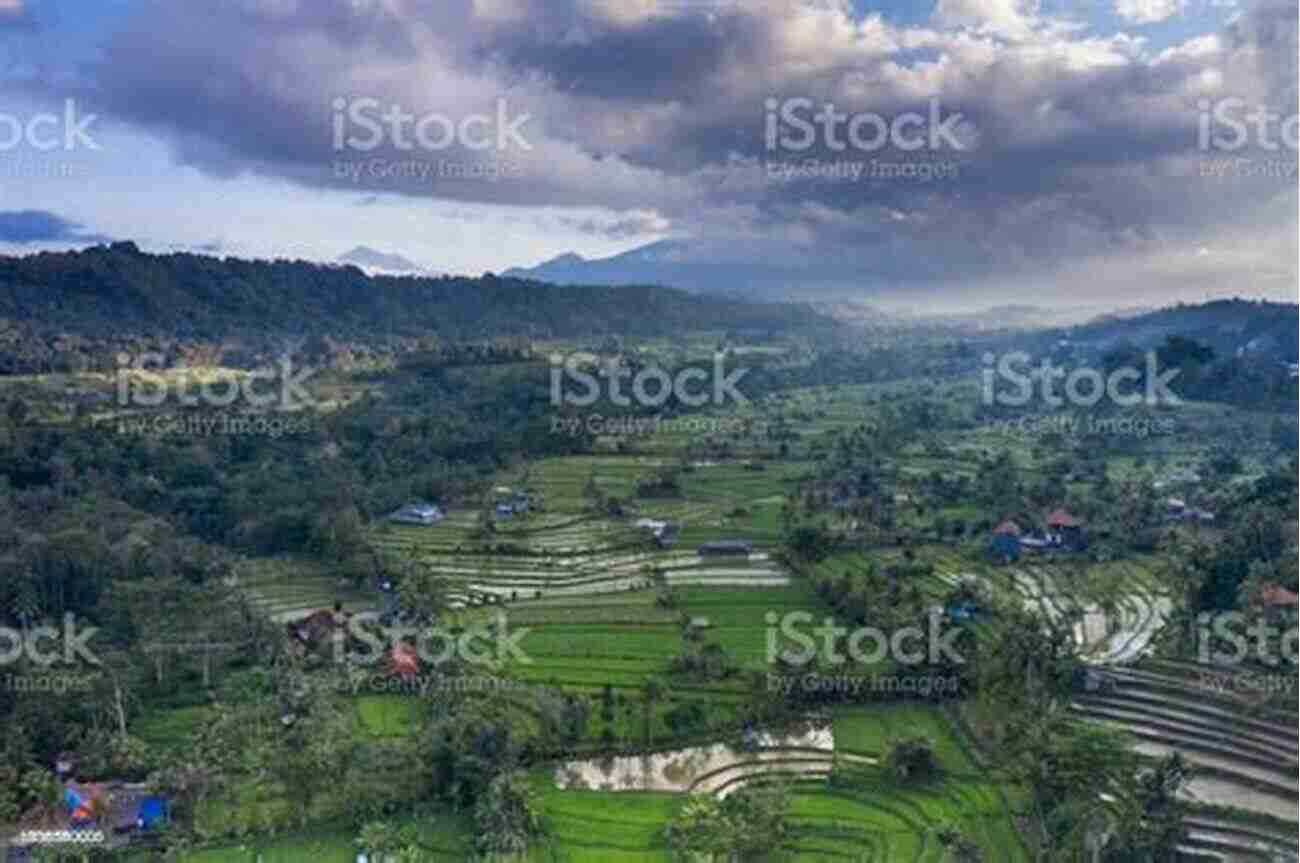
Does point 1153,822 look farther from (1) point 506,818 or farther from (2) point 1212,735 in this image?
(1) point 506,818

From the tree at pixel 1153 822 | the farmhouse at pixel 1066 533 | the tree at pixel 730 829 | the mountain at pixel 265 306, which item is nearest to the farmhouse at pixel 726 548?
the farmhouse at pixel 1066 533

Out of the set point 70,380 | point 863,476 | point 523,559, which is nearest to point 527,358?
point 70,380

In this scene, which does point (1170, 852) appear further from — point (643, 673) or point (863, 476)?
point (863, 476)

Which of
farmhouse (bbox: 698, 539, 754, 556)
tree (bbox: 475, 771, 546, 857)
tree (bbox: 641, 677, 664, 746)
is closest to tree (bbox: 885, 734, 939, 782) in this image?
tree (bbox: 641, 677, 664, 746)

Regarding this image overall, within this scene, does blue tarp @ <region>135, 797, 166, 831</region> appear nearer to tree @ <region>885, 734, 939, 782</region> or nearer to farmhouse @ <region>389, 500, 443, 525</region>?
tree @ <region>885, 734, 939, 782</region>

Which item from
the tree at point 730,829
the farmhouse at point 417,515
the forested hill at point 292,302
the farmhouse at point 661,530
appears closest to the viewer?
the tree at point 730,829

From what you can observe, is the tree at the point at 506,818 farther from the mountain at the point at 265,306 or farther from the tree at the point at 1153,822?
the mountain at the point at 265,306
